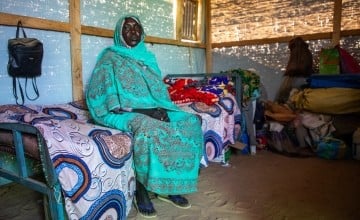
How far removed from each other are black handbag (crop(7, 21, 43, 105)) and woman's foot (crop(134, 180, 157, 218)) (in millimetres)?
1300

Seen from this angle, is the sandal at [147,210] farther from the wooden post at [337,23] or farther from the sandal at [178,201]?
the wooden post at [337,23]

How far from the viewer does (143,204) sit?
6.55 ft

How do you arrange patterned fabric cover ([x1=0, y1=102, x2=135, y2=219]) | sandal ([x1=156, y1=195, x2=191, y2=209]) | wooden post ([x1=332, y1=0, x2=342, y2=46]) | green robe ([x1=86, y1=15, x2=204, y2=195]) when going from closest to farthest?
1. patterned fabric cover ([x1=0, y1=102, x2=135, y2=219])
2. green robe ([x1=86, y1=15, x2=204, y2=195])
3. sandal ([x1=156, y1=195, x2=191, y2=209])
4. wooden post ([x1=332, y1=0, x2=342, y2=46])

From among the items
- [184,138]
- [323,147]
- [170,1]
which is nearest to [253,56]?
[170,1]

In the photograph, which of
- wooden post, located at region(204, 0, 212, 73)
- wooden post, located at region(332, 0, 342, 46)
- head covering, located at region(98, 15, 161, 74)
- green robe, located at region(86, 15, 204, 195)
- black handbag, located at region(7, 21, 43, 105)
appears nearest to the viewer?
green robe, located at region(86, 15, 204, 195)

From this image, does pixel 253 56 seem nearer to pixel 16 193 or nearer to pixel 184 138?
pixel 184 138

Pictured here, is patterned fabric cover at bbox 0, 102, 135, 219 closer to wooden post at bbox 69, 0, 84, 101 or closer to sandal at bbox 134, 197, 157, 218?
sandal at bbox 134, 197, 157, 218

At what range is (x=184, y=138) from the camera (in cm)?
205

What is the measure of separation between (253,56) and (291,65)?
856mm

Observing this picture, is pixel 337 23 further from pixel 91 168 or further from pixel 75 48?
pixel 91 168

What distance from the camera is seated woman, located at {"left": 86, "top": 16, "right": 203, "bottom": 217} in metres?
1.91

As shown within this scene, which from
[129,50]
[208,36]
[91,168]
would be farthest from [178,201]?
[208,36]

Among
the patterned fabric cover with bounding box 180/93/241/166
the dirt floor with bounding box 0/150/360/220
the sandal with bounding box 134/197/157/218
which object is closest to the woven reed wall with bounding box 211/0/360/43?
the patterned fabric cover with bounding box 180/93/241/166

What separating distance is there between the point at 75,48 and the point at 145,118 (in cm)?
129
